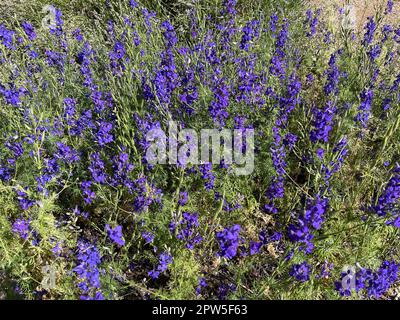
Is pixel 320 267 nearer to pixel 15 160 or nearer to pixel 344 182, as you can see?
pixel 344 182

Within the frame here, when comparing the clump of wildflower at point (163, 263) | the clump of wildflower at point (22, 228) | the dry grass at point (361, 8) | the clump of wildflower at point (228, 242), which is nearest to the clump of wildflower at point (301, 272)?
the clump of wildflower at point (228, 242)

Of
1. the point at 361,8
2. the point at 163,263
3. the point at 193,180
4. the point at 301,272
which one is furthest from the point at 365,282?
the point at 361,8

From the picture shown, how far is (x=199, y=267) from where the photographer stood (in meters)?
2.49

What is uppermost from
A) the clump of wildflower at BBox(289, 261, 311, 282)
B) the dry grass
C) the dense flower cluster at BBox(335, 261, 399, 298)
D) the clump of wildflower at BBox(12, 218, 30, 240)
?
the dry grass

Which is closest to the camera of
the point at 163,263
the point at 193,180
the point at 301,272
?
the point at 301,272

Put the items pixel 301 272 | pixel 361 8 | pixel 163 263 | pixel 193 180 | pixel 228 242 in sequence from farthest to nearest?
pixel 361 8, pixel 193 180, pixel 163 263, pixel 301 272, pixel 228 242

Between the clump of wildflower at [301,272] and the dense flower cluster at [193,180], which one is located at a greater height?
the dense flower cluster at [193,180]

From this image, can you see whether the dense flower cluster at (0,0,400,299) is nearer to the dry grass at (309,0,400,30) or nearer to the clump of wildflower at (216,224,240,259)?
the clump of wildflower at (216,224,240,259)

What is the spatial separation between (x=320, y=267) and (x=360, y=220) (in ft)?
1.45

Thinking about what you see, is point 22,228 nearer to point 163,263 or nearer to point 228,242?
point 163,263

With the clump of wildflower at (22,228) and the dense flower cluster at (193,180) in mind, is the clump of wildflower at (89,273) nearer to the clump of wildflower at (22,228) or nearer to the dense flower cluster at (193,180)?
the dense flower cluster at (193,180)

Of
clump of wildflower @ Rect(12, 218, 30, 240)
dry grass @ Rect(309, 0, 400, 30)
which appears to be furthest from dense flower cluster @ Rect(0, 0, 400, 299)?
dry grass @ Rect(309, 0, 400, 30)

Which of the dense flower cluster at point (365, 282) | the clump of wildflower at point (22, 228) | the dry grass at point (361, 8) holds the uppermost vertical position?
the dry grass at point (361, 8)

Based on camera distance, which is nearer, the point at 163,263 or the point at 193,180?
the point at 163,263
